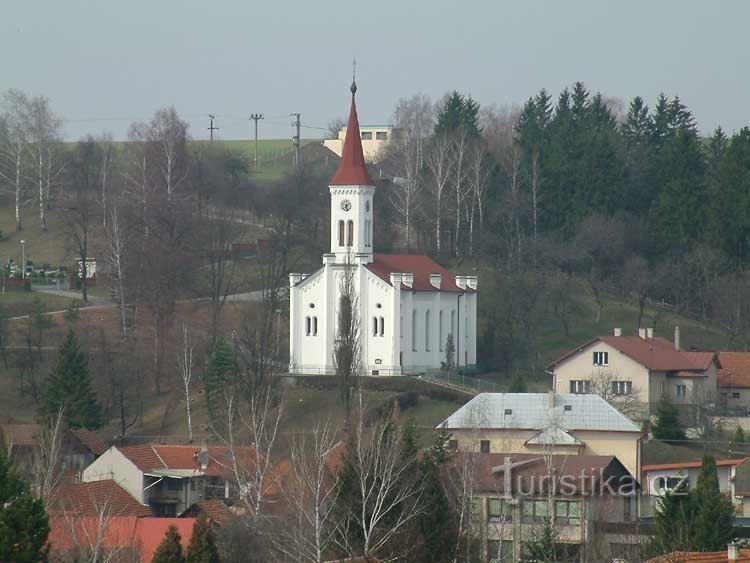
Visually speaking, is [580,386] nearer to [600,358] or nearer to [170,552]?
[600,358]

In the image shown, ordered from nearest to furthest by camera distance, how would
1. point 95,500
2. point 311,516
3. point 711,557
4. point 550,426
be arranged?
point 711,557, point 311,516, point 95,500, point 550,426

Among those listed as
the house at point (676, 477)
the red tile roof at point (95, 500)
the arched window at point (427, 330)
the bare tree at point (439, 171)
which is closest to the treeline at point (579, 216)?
the bare tree at point (439, 171)

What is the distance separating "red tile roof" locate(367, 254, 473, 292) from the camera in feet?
258

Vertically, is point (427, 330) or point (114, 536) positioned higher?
point (427, 330)

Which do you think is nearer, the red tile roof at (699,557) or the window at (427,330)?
the red tile roof at (699,557)

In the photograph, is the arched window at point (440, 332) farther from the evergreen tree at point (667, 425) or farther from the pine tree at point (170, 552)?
the pine tree at point (170, 552)

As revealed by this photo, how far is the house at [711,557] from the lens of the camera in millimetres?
39500

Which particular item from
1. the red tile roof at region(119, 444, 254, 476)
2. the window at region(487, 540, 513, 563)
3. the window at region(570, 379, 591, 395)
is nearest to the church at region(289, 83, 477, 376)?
the window at region(570, 379, 591, 395)

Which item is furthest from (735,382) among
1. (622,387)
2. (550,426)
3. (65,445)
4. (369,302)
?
(65,445)

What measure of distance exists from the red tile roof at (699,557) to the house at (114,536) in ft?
32.3

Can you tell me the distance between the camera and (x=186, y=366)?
244 feet

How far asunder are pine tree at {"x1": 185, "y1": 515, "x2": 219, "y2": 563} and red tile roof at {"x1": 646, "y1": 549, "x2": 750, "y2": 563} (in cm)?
811

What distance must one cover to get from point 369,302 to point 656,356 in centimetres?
1009

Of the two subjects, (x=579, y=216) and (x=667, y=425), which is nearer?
(x=667, y=425)
